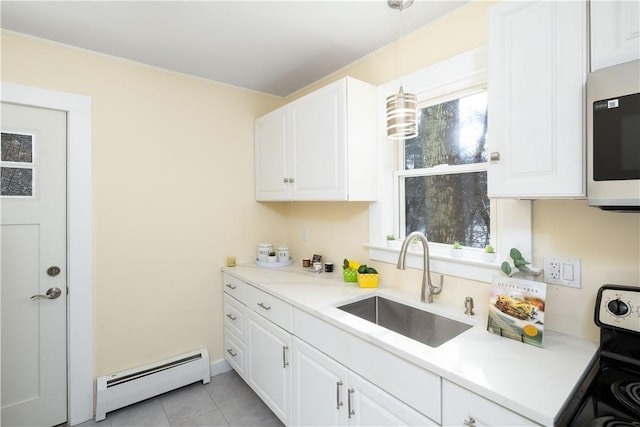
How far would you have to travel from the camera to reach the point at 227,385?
2420 millimetres

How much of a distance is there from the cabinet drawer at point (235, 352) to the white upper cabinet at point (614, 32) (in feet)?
8.05

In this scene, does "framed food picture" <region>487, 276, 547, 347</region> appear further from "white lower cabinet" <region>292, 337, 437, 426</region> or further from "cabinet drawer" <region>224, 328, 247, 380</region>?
"cabinet drawer" <region>224, 328, 247, 380</region>

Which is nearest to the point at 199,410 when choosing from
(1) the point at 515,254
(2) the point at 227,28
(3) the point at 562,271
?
(1) the point at 515,254

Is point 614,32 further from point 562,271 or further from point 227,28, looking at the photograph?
point 227,28

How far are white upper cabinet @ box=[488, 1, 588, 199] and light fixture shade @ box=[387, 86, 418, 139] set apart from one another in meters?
0.31

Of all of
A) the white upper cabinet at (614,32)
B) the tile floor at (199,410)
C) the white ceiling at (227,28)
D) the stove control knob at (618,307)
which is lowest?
the tile floor at (199,410)

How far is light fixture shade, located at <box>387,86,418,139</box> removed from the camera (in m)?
1.39

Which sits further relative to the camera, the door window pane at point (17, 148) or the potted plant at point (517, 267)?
the door window pane at point (17, 148)

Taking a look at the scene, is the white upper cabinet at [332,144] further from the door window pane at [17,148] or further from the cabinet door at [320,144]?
the door window pane at [17,148]

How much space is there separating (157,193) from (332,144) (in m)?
1.40

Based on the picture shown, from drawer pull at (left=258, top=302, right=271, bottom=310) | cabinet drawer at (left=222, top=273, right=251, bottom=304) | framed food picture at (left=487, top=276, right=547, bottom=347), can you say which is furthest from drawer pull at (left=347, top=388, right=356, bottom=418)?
cabinet drawer at (left=222, top=273, right=251, bottom=304)

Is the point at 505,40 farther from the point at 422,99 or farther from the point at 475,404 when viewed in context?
the point at 475,404

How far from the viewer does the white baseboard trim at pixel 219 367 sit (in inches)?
100

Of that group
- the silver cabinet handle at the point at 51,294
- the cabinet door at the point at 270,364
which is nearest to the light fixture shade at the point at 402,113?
the cabinet door at the point at 270,364
